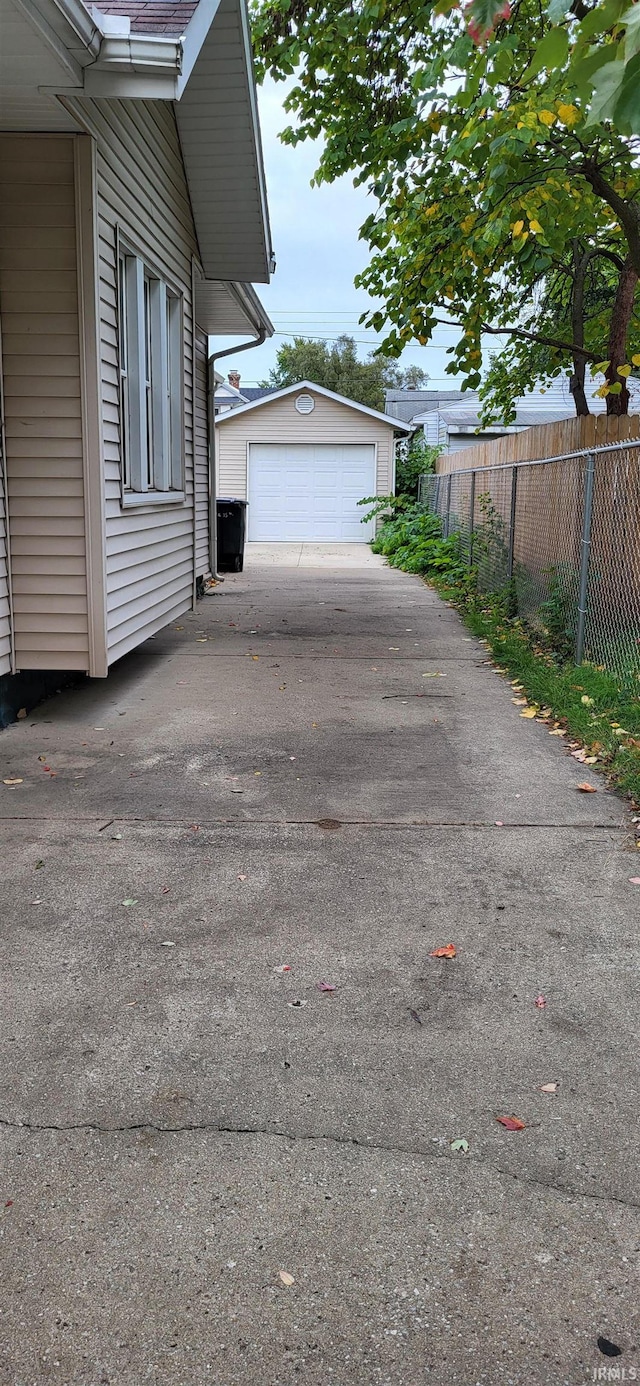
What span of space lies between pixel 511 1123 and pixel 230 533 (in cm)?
1307

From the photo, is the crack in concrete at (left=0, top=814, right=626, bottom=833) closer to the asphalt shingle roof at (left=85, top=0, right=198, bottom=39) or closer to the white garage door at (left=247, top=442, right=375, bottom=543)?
the asphalt shingle roof at (left=85, top=0, right=198, bottom=39)

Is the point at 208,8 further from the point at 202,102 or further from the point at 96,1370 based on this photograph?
the point at 96,1370

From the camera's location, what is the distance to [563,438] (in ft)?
32.8

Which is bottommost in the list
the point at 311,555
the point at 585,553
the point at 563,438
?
the point at 311,555

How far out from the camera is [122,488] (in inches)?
250

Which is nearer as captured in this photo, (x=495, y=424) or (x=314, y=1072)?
(x=314, y=1072)

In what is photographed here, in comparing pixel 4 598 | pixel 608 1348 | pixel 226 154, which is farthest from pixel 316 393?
pixel 608 1348

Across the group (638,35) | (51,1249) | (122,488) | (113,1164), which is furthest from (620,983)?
(122,488)

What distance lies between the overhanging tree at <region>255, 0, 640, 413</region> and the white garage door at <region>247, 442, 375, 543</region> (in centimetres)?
1204

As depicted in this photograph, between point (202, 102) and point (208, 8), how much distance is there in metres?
2.73

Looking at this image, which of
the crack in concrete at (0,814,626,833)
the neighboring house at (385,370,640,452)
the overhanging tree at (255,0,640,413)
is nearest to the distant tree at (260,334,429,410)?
the neighboring house at (385,370,640,452)

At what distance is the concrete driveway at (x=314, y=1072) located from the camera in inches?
69.5

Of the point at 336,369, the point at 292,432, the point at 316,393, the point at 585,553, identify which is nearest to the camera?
the point at 585,553

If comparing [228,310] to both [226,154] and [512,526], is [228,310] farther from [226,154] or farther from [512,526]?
[512,526]
